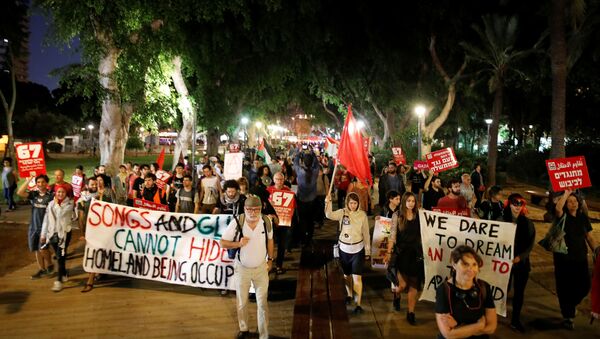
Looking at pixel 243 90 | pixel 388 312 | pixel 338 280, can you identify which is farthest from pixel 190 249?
pixel 243 90

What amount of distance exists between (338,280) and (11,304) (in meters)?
4.70

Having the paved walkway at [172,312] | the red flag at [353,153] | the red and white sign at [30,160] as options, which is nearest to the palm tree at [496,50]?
the paved walkway at [172,312]

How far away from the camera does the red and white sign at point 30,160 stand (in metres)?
9.03

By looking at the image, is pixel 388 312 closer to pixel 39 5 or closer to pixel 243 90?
pixel 39 5

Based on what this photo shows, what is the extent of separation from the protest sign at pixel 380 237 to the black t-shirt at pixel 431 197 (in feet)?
8.16

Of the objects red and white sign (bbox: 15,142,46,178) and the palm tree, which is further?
the palm tree

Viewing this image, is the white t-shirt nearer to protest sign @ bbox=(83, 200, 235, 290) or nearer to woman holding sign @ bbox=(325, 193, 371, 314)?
woman holding sign @ bbox=(325, 193, 371, 314)

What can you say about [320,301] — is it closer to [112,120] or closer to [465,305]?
[465,305]

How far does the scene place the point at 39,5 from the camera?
1269cm

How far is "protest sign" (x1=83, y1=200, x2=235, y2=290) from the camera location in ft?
22.7

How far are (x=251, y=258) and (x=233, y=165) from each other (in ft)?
23.0

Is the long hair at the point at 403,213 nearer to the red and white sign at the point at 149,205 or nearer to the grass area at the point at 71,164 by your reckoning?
the red and white sign at the point at 149,205

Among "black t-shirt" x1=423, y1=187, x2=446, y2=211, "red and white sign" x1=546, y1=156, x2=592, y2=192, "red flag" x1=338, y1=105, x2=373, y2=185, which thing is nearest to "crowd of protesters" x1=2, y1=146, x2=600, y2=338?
"red and white sign" x1=546, y1=156, x2=592, y2=192

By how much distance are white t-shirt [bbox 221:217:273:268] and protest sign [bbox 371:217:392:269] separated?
8.60ft
